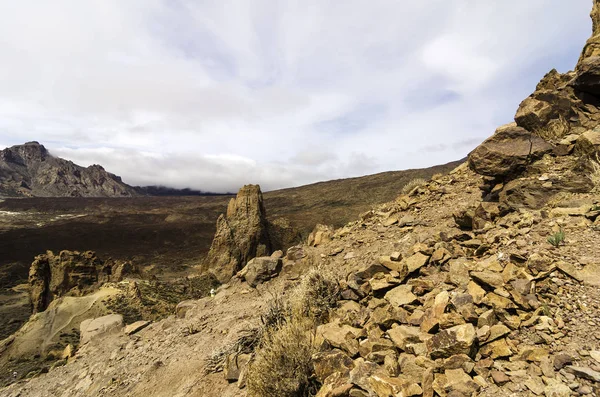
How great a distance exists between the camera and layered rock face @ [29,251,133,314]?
1839 cm

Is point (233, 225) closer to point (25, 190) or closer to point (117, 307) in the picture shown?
point (117, 307)

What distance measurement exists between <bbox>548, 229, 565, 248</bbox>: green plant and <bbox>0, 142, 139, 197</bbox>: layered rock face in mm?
193323

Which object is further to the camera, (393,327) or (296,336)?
(296,336)

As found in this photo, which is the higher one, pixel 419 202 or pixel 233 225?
pixel 419 202

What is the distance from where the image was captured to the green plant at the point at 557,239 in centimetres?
336

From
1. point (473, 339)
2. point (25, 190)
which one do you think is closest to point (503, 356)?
point (473, 339)

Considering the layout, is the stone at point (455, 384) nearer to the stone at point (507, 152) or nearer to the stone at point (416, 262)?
the stone at point (416, 262)

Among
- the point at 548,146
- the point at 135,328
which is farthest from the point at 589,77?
the point at 135,328

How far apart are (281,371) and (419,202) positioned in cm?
568

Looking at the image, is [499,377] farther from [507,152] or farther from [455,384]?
[507,152]

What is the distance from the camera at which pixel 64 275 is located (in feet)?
60.7

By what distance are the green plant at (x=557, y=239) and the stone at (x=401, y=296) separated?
1572 millimetres

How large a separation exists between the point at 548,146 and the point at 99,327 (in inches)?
438

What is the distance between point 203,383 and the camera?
4.29 m
